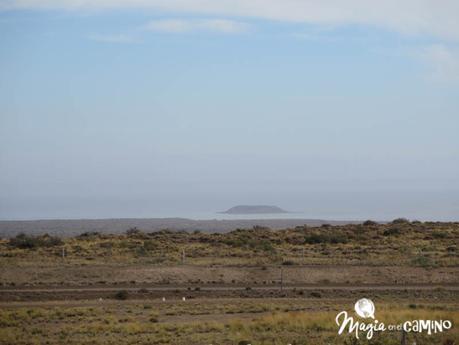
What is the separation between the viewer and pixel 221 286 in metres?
33.7

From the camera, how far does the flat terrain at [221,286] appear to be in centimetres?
2188

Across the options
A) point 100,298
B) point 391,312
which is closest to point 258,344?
point 391,312

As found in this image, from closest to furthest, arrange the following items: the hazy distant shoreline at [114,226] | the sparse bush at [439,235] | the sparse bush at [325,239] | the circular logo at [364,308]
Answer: the circular logo at [364,308] → the sparse bush at [325,239] → the sparse bush at [439,235] → the hazy distant shoreline at [114,226]

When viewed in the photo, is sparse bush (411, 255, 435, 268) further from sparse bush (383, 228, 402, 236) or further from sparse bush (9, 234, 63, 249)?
sparse bush (9, 234, 63, 249)

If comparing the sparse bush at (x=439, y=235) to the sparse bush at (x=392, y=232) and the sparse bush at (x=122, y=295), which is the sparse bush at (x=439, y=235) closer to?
the sparse bush at (x=392, y=232)

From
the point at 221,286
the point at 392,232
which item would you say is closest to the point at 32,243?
the point at 221,286

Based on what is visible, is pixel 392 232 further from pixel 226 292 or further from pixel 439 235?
pixel 226 292

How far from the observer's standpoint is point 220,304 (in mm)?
27594

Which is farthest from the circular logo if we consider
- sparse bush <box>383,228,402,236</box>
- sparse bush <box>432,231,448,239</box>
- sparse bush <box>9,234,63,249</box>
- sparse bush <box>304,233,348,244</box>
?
sparse bush <box>383,228,402,236</box>

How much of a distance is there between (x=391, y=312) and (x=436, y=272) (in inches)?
577

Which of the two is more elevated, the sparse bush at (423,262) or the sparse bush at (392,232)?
the sparse bush at (392,232)

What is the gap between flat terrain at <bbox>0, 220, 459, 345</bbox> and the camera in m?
21.9

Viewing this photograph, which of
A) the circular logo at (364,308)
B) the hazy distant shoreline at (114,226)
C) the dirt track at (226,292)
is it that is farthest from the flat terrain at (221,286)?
the hazy distant shoreline at (114,226)

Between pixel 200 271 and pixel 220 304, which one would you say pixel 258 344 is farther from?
pixel 200 271
